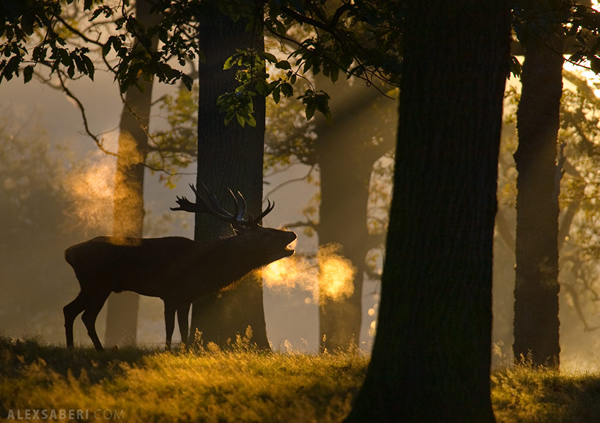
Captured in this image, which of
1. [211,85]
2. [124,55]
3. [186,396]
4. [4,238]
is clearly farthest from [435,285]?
[4,238]

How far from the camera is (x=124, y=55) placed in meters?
8.85

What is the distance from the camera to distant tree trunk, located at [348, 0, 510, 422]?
5945mm

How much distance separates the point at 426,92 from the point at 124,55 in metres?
4.50

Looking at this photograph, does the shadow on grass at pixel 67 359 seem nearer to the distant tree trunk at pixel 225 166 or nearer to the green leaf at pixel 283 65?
the distant tree trunk at pixel 225 166

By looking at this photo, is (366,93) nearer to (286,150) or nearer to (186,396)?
(286,150)

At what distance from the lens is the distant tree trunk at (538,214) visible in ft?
40.8

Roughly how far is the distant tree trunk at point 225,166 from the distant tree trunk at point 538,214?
5067mm

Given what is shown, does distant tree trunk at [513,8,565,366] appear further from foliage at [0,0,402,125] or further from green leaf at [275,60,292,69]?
green leaf at [275,60,292,69]

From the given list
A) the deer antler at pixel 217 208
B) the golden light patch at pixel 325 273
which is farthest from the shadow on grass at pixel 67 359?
the golden light patch at pixel 325 273

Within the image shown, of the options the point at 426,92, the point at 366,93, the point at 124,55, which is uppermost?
the point at 366,93

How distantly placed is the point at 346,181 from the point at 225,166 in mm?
10778

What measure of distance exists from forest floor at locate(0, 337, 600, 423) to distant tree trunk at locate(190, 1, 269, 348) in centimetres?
158

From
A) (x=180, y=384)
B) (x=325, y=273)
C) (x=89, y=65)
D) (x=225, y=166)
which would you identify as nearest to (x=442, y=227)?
(x=180, y=384)

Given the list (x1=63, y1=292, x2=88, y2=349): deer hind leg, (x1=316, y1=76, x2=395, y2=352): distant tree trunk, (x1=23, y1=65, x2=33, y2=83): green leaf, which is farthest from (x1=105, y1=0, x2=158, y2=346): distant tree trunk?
(x1=23, y1=65, x2=33, y2=83): green leaf
